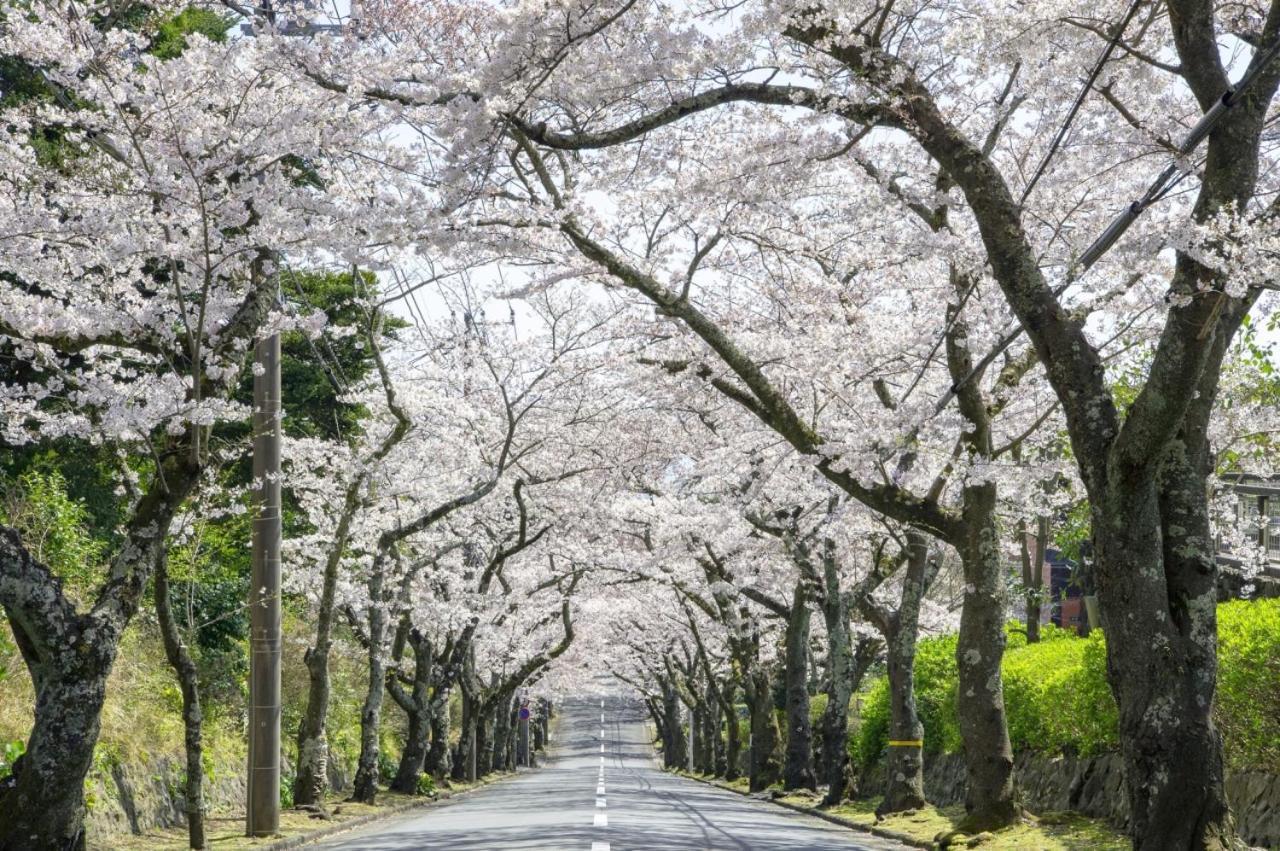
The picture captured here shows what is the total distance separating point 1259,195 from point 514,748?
57395 millimetres

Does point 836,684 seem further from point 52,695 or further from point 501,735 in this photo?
point 501,735

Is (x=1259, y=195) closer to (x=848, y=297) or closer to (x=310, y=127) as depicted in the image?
(x=848, y=297)

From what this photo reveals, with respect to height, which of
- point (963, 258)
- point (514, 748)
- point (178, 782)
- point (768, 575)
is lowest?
point (514, 748)

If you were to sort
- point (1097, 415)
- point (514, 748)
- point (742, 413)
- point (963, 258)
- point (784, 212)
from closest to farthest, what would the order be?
1. point (1097, 415)
2. point (963, 258)
3. point (784, 212)
4. point (742, 413)
5. point (514, 748)

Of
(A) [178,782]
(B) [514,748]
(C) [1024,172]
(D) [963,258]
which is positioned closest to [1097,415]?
(D) [963,258]

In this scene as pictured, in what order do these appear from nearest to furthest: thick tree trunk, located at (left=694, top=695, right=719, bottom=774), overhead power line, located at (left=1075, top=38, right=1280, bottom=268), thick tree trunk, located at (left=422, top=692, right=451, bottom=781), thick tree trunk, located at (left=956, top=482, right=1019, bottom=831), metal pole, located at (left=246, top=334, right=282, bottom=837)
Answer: overhead power line, located at (left=1075, top=38, right=1280, bottom=268) < thick tree trunk, located at (left=956, top=482, right=1019, bottom=831) < metal pole, located at (left=246, top=334, right=282, bottom=837) < thick tree trunk, located at (left=422, top=692, right=451, bottom=781) < thick tree trunk, located at (left=694, top=695, right=719, bottom=774)

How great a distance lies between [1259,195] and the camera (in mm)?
11477

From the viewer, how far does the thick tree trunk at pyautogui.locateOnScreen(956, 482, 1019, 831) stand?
516 inches

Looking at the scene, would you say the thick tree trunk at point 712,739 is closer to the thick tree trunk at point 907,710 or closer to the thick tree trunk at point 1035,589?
the thick tree trunk at point 1035,589

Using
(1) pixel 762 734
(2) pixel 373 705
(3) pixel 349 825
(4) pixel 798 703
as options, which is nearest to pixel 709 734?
(1) pixel 762 734

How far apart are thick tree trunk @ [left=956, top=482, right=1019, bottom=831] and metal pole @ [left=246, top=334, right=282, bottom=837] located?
781 cm

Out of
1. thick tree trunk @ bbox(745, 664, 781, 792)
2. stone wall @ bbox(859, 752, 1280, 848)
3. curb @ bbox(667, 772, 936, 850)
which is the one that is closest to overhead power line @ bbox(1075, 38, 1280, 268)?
stone wall @ bbox(859, 752, 1280, 848)

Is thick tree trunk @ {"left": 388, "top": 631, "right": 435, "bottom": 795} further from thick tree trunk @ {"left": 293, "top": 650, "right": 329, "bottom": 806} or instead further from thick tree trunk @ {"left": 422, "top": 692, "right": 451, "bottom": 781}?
thick tree trunk @ {"left": 293, "top": 650, "right": 329, "bottom": 806}

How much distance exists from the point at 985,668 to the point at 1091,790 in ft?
10.5
